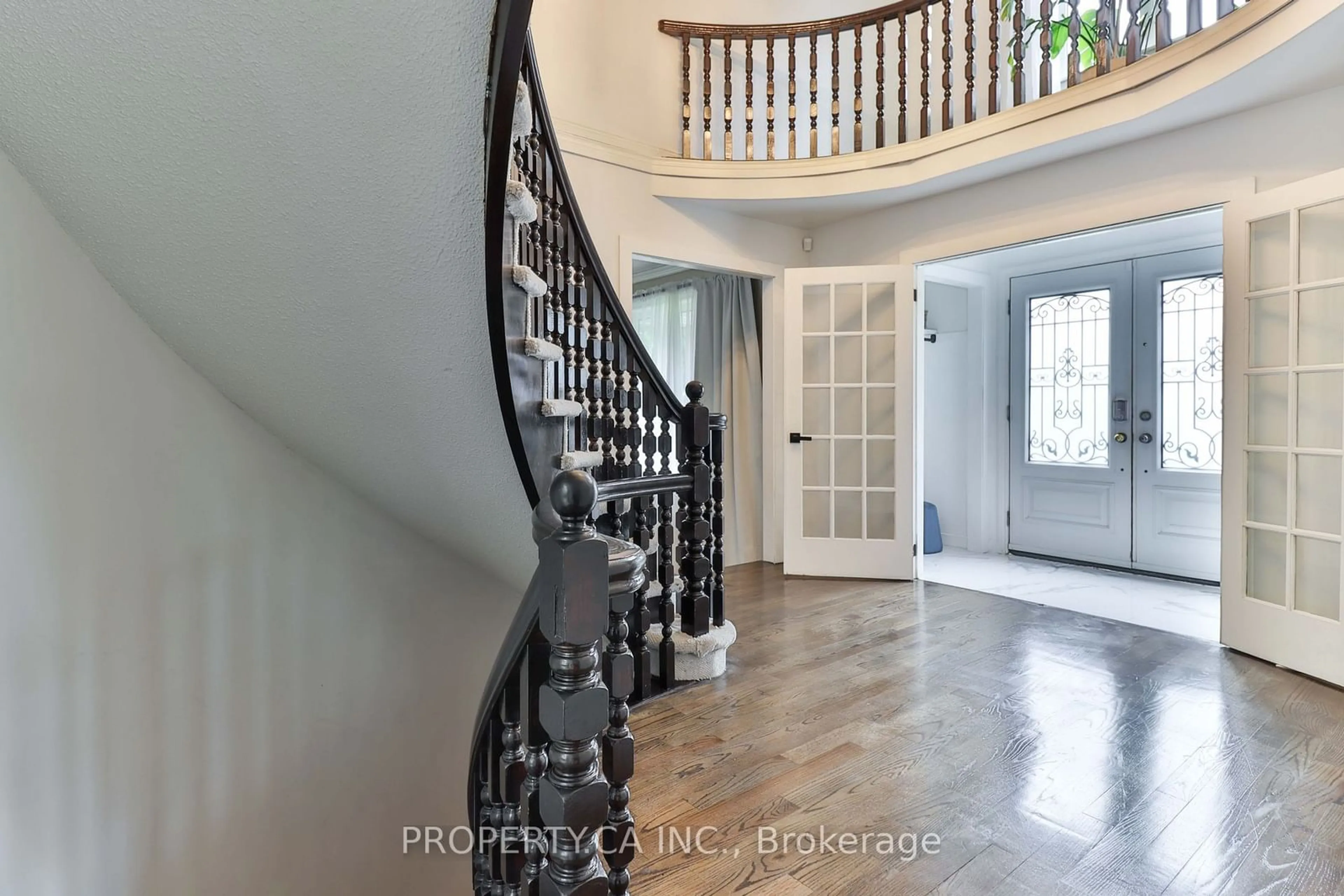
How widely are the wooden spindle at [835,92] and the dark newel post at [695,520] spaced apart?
2.17 m

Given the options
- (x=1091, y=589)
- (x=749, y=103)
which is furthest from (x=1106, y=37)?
(x=1091, y=589)

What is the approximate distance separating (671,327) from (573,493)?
14.8ft

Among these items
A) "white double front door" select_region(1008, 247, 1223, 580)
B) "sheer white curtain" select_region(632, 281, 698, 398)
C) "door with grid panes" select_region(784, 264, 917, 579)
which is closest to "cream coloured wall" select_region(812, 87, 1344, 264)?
"door with grid panes" select_region(784, 264, 917, 579)

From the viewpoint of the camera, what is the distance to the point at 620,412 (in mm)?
2275

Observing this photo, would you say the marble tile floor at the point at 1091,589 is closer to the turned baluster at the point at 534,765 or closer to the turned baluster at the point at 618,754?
the turned baluster at the point at 618,754

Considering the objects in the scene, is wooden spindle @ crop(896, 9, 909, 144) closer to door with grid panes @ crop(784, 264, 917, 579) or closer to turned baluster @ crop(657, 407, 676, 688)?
door with grid panes @ crop(784, 264, 917, 579)

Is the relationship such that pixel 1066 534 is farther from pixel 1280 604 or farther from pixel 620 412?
pixel 620 412

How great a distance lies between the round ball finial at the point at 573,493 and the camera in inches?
37.4

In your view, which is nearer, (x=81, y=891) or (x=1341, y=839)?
(x=1341, y=839)

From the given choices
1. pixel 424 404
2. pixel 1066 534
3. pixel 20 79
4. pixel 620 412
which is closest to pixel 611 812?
pixel 424 404

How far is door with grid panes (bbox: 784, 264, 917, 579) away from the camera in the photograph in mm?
4043

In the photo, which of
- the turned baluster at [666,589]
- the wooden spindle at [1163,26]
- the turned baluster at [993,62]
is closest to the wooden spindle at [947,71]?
the turned baluster at [993,62]

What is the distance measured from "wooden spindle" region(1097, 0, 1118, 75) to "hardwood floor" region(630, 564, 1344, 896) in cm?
251

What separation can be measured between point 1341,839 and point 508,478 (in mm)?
2149
